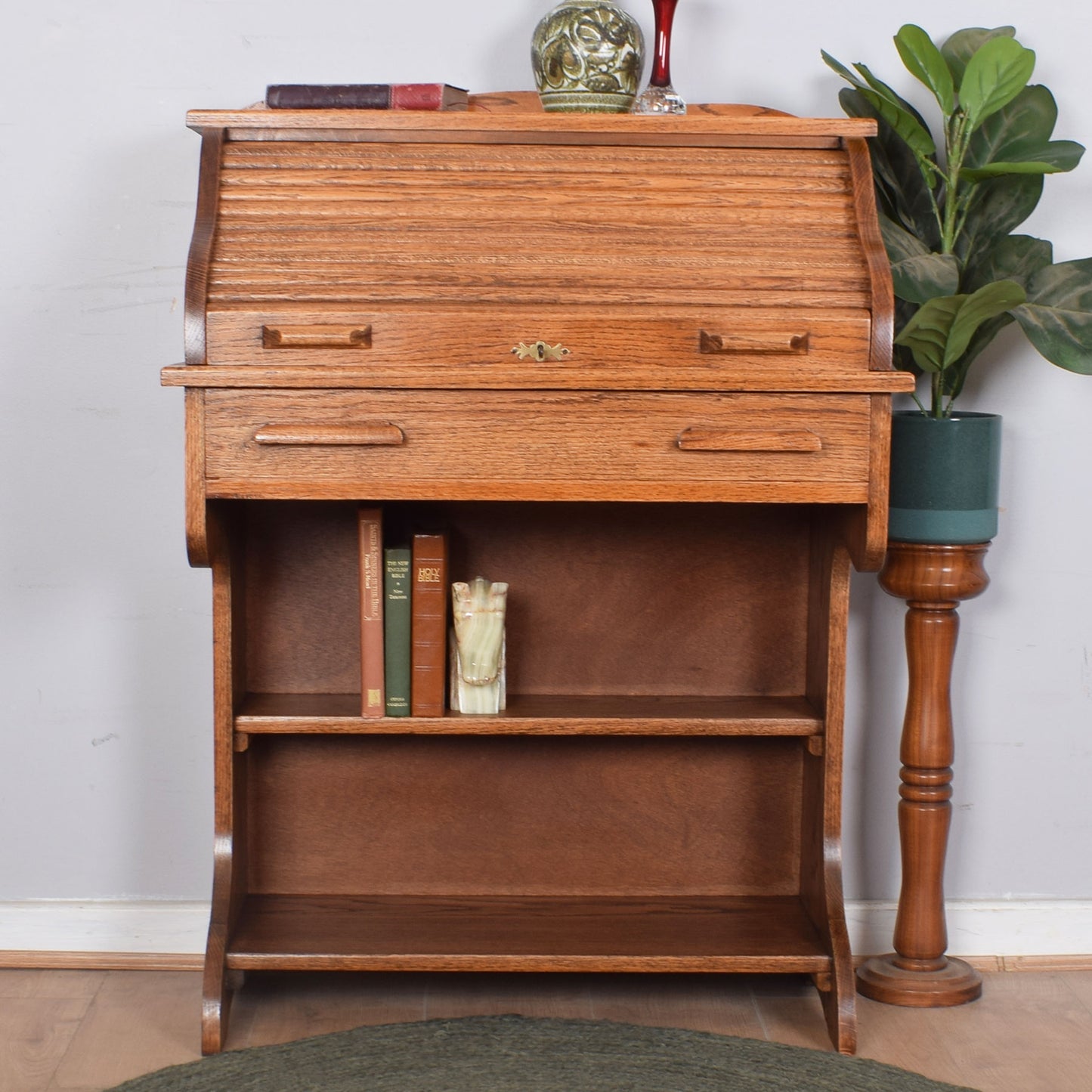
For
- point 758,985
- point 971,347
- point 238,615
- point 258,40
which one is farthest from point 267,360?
point 758,985

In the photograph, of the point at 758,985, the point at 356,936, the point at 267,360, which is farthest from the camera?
the point at 758,985

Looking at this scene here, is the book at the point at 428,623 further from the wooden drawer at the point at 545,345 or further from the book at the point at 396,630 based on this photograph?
the wooden drawer at the point at 545,345

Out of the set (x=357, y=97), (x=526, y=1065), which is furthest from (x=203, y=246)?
(x=526, y=1065)

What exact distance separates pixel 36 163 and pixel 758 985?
188 centimetres

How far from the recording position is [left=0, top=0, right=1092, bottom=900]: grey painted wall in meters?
2.42

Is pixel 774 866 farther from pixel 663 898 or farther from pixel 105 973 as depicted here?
pixel 105 973

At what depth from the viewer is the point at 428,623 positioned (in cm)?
223

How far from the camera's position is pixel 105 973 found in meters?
2.52

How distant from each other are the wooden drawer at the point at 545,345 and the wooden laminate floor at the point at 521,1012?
106 centimetres

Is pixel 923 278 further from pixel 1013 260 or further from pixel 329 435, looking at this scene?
pixel 329 435

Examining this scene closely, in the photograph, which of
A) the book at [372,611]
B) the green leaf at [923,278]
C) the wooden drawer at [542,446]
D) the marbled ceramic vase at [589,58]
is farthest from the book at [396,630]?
the green leaf at [923,278]

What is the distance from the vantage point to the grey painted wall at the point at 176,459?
2.42 metres

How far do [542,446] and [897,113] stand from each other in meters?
0.80

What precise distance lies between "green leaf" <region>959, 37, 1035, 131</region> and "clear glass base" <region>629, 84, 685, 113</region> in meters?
0.43
